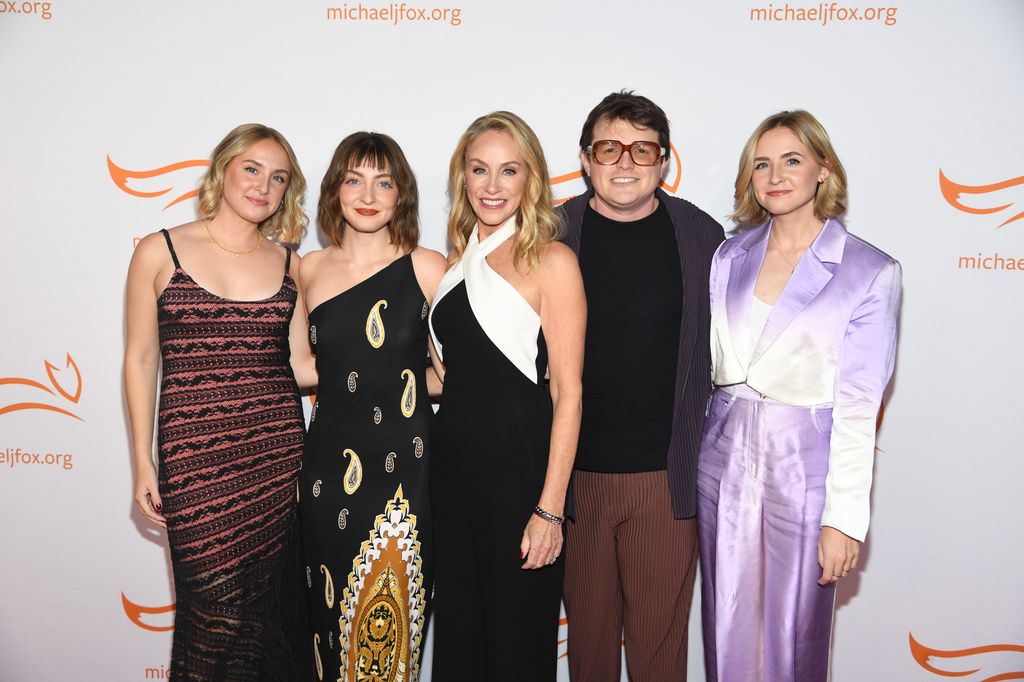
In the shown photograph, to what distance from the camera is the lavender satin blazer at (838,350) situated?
72.9 inches

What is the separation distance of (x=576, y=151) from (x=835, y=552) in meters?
1.67

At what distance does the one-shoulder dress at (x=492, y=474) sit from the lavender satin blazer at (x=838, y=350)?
2.16 ft

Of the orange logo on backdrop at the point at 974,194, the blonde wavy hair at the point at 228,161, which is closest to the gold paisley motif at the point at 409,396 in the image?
the blonde wavy hair at the point at 228,161

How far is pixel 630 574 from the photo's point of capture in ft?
6.95

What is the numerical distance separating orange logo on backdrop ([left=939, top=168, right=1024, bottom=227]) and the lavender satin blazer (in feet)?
2.95

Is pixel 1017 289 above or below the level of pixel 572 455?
above

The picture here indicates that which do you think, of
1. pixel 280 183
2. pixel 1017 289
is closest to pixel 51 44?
pixel 280 183

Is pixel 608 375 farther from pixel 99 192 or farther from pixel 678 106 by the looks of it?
pixel 99 192

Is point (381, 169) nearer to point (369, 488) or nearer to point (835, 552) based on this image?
point (369, 488)

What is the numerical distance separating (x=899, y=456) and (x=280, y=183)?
8.38 ft

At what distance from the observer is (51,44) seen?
2693 mm

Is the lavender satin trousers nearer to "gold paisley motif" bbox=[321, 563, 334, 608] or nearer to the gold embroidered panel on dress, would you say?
the gold embroidered panel on dress

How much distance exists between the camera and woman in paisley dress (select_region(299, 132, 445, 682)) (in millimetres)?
2047

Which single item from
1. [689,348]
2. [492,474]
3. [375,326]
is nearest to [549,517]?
[492,474]
